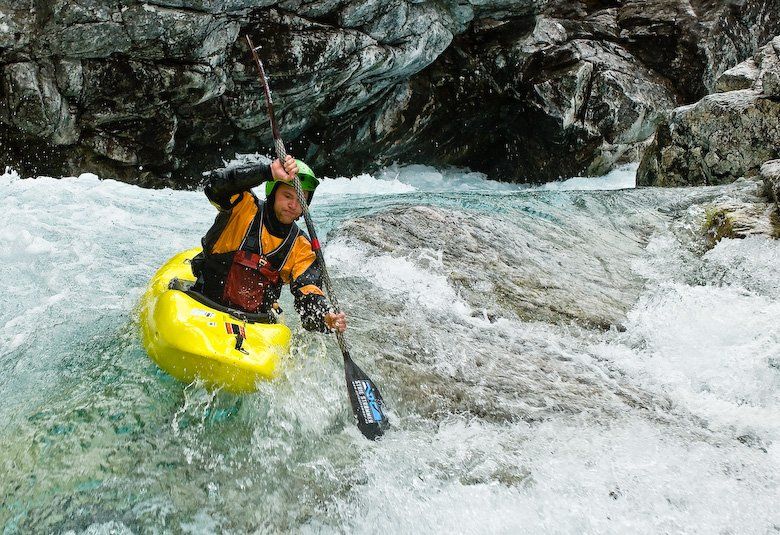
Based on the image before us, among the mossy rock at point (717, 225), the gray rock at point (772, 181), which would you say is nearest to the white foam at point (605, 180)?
the gray rock at point (772, 181)

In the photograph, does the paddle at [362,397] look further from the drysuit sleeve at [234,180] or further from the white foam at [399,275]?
the white foam at [399,275]

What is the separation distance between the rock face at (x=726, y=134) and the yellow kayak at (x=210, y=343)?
9.29 m

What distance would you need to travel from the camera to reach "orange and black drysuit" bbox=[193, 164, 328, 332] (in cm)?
357

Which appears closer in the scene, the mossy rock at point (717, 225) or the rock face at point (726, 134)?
the mossy rock at point (717, 225)

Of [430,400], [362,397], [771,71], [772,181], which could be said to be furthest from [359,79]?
[362,397]

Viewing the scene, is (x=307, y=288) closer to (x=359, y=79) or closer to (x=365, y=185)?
(x=359, y=79)

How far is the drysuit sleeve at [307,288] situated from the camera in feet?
11.8

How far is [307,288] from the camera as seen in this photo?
12.0 ft

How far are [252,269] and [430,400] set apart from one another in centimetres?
135

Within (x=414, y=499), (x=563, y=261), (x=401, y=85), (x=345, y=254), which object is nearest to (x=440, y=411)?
(x=414, y=499)

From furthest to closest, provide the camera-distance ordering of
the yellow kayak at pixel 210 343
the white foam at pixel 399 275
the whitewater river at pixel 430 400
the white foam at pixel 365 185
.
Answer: the white foam at pixel 365 185
the white foam at pixel 399 275
the yellow kayak at pixel 210 343
the whitewater river at pixel 430 400

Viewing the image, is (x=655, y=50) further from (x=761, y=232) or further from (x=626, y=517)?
(x=626, y=517)

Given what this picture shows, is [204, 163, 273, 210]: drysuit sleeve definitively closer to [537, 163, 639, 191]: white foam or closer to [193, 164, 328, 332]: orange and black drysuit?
[193, 164, 328, 332]: orange and black drysuit

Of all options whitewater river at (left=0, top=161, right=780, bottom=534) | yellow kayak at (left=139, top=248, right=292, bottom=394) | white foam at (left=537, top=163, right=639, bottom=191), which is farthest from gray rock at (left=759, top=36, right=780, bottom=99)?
yellow kayak at (left=139, top=248, right=292, bottom=394)
